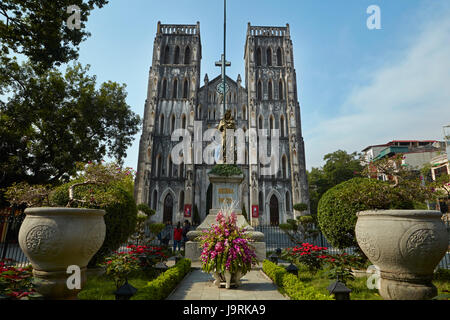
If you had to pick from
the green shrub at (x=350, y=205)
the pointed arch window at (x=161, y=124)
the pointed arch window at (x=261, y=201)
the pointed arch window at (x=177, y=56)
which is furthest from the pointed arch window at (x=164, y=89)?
the green shrub at (x=350, y=205)

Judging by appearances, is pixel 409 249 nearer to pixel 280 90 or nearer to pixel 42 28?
pixel 42 28

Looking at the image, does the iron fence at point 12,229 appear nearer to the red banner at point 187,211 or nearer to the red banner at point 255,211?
the red banner at point 187,211

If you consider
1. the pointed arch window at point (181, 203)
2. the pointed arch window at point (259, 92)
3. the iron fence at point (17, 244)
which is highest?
the pointed arch window at point (259, 92)

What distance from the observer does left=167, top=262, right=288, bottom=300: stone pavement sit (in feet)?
15.0

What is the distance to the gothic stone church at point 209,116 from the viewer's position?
28.5m

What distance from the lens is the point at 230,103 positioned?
31.9 meters

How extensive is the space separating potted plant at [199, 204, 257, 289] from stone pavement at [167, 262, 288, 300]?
1.03 ft

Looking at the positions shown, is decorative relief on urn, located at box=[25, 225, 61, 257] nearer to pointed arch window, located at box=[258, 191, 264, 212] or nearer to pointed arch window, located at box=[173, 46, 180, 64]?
pointed arch window, located at box=[258, 191, 264, 212]

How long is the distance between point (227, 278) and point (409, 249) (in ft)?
10.1

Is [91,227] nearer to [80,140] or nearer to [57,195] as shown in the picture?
[57,195]

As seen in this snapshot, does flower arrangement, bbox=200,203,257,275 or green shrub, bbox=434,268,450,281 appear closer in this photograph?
flower arrangement, bbox=200,203,257,275

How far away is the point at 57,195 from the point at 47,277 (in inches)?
153

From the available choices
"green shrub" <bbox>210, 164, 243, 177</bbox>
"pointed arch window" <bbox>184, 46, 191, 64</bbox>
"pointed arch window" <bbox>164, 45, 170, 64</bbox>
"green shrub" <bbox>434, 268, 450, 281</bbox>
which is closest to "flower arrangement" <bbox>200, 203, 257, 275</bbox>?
"green shrub" <bbox>434, 268, 450, 281</bbox>
